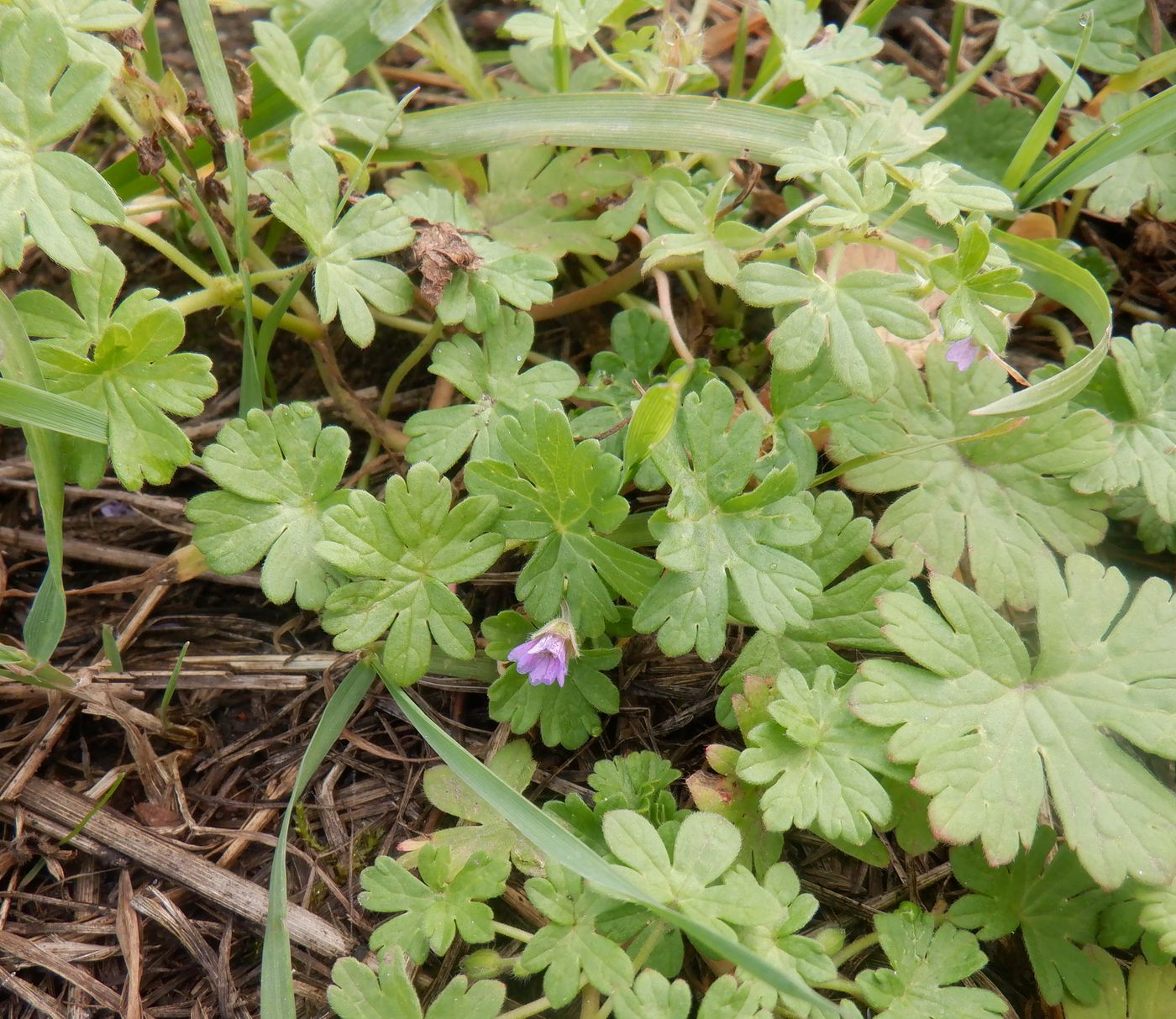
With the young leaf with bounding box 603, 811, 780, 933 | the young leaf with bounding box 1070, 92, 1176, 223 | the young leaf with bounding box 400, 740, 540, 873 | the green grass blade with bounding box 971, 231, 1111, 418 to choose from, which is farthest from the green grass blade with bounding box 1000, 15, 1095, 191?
A: the young leaf with bounding box 400, 740, 540, 873

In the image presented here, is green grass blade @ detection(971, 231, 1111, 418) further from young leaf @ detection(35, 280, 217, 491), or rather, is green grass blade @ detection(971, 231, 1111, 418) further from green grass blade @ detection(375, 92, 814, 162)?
young leaf @ detection(35, 280, 217, 491)

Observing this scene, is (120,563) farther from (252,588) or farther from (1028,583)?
(1028,583)

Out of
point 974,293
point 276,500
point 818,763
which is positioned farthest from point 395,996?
point 974,293

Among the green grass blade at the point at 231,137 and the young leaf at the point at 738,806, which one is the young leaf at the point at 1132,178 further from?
the green grass blade at the point at 231,137

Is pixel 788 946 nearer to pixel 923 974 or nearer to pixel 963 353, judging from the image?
pixel 923 974

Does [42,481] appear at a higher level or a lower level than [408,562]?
lower

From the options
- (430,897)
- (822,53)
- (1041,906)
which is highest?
(822,53)

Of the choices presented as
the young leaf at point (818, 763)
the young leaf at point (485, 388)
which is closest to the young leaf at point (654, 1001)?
the young leaf at point (818, 763)
